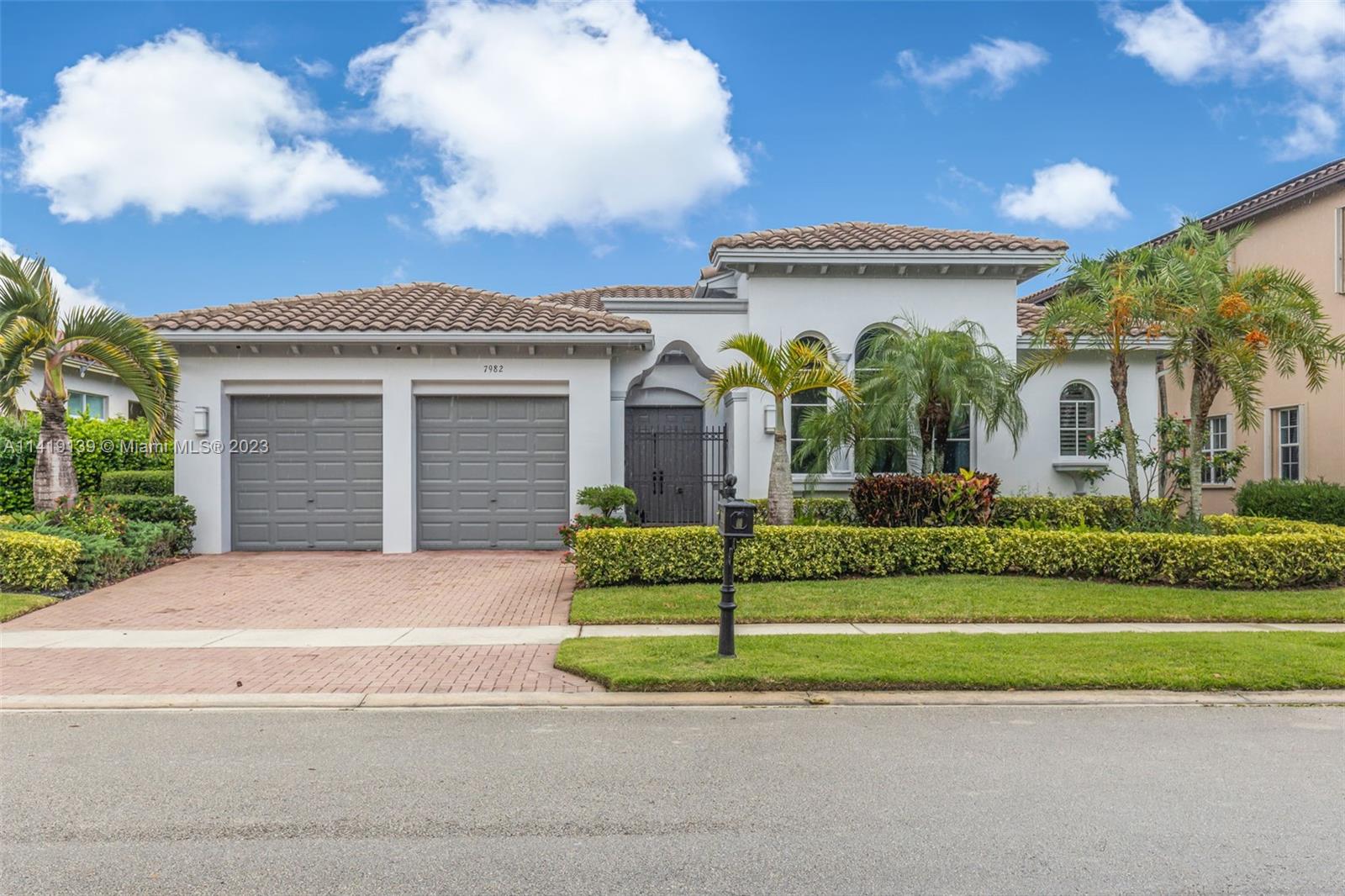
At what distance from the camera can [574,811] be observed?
14.4ft

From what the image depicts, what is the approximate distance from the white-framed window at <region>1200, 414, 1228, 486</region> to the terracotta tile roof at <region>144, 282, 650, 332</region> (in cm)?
1436

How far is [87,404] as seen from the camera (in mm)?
22297

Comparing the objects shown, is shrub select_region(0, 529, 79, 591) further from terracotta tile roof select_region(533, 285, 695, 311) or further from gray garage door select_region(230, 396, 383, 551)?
terracotta tile roof select_region(533, 285, 695, 311)

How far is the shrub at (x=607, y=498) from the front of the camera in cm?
1396

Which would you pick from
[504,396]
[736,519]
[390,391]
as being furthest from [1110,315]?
[390,391]

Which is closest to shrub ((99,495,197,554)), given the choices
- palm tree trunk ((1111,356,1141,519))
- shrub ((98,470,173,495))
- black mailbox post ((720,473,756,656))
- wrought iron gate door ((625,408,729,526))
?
shrub ((98,470,173,495))

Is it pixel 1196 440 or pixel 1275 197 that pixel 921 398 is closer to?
pixel 1196 440

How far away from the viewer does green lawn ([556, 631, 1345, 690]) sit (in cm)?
671

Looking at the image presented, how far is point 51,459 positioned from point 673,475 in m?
9.98

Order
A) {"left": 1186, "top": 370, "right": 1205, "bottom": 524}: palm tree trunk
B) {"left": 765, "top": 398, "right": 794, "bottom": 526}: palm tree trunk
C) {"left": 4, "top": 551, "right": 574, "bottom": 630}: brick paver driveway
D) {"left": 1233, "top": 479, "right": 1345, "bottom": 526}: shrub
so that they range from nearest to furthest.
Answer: {"left": 4, "top": 551, "right": 574, "bottom": 630}: brick paver driveway, {"left": 765, "top": 398, "right": 794, "bottom": 526}: palm tree trunk, {"left": 1186, "top": 370, "right": 1205, "bottom": 524}: palm tree trunk, {"left": 1233, "top": 479, "right": 1345, "bottom": 526}: shrub

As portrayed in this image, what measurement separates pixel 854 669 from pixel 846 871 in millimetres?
3328

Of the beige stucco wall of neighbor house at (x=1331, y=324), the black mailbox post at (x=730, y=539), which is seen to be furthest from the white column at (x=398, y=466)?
the beige stucco wall of neighbor house at (x=1331, y=324)

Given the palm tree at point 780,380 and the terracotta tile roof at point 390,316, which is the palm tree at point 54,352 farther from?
the palm tree at point 780,380

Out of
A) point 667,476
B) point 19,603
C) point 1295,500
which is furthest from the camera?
point 1295,500
